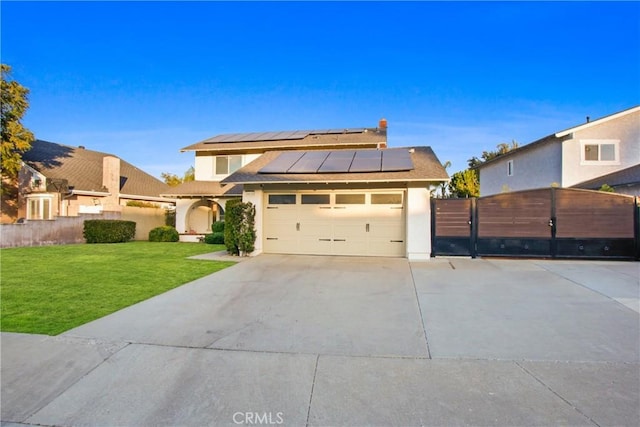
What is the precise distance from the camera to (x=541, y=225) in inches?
424

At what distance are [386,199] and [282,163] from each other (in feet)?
14.4

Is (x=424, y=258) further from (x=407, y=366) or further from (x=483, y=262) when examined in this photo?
(x=407, y=366)

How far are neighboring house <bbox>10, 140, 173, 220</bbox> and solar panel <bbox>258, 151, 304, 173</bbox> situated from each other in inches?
433

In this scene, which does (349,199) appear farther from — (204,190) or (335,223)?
(204,190)

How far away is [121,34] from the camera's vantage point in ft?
42.4

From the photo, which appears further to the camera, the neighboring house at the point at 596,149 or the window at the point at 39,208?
the window at the point at 39,208

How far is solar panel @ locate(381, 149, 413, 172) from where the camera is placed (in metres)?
11.3

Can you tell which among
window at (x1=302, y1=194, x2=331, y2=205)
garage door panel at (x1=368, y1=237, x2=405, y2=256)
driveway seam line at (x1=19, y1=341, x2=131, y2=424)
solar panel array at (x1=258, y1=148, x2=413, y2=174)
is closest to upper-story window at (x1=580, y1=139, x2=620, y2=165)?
solar panel array at (x1=258, y1=148, x2=413, y2=174)

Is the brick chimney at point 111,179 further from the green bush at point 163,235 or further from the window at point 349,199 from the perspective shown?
the window at point 349,199

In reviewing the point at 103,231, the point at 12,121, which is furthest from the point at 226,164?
the point at 12,121

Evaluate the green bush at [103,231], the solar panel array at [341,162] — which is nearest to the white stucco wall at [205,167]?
the green bush at [103,231]

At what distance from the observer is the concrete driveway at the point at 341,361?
117 inches

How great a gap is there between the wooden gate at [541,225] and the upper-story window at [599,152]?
29.8 feet

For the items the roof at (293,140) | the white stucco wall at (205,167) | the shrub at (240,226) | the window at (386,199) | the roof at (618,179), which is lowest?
the shrub at (240,226)
